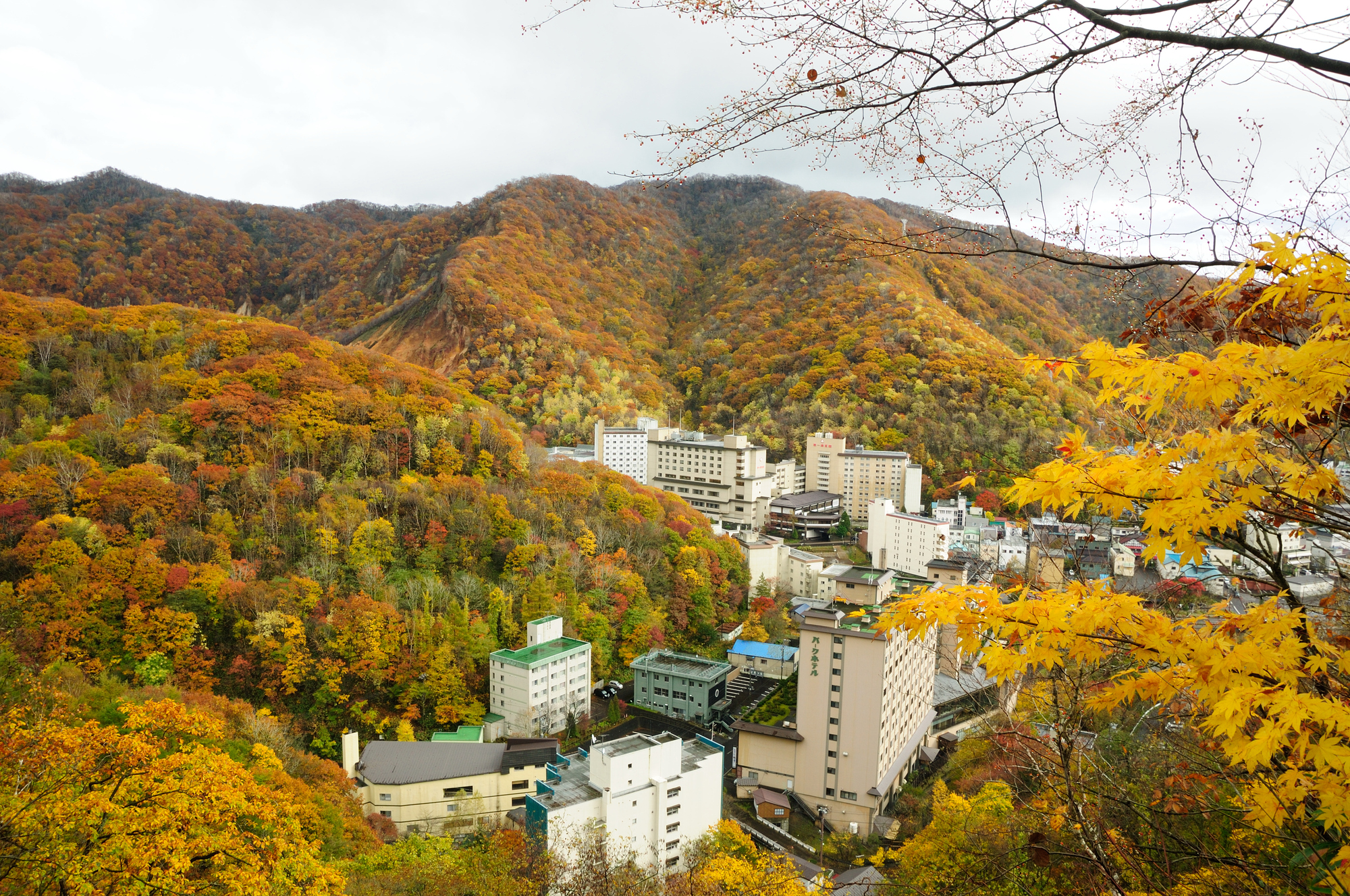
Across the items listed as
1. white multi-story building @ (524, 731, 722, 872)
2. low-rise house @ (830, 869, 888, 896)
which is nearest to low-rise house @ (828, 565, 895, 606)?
white multi-story building @ (524, 731, 722, 872)

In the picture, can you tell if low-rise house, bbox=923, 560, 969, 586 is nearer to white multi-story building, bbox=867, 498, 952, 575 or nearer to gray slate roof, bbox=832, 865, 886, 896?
white multi-story building, bbox=867, 498, 952, 575

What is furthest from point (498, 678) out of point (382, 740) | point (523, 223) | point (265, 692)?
point (523, 223)

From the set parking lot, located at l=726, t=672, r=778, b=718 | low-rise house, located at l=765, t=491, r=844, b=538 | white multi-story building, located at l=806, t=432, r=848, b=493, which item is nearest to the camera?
parking lot, located at l=726, t=672, r=778, b=718

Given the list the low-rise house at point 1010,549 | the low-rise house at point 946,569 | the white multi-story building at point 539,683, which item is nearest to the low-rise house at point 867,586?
the low-rise house at point 946,569

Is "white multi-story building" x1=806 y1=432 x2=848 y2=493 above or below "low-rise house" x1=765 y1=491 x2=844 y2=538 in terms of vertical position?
above

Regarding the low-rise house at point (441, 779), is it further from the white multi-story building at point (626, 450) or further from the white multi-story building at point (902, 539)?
the white multi-story building at point (626, 450)

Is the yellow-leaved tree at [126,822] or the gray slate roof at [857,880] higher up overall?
the yellow-leaved tree at [126,822]
